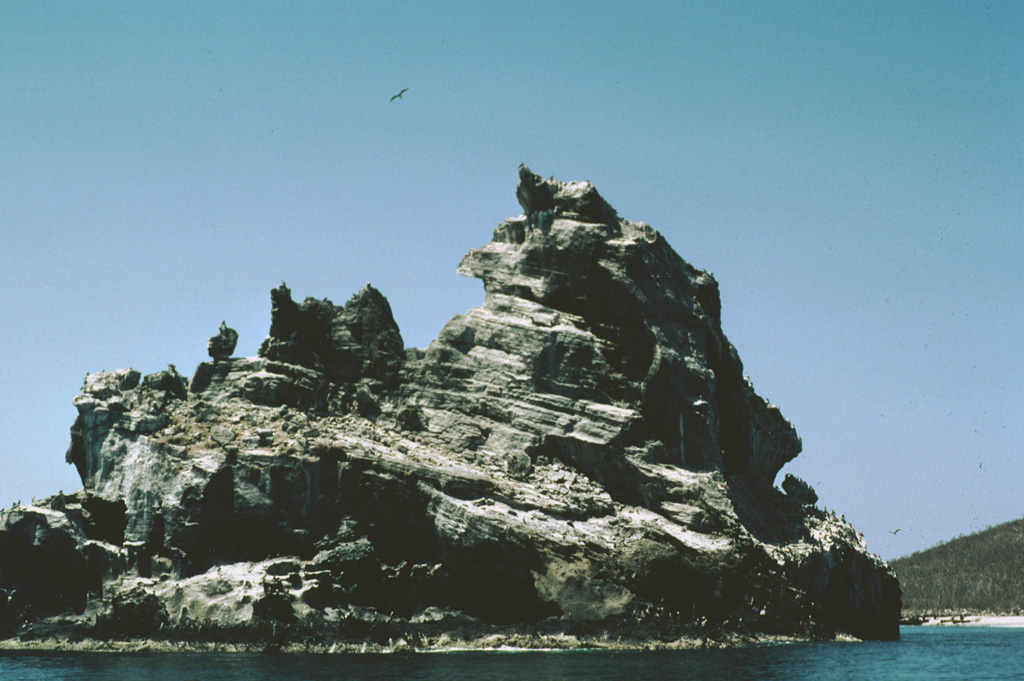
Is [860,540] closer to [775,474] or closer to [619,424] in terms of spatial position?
[775,474]

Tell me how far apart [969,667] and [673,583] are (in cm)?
1703

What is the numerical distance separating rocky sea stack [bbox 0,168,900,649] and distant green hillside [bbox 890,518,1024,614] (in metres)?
92.8

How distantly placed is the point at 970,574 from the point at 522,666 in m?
148

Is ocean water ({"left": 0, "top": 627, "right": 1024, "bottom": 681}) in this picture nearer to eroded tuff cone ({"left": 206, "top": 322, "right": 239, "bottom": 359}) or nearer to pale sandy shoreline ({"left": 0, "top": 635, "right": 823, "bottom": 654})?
pale sandy shoreline ({"left": 0, "top": 635, "right": 823, "bottom": 654})

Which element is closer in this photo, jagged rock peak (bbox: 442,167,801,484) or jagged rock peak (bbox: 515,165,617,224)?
jagged rock peak (bbox: 442,167,801,484)

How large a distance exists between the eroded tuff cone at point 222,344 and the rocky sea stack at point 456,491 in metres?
0.26

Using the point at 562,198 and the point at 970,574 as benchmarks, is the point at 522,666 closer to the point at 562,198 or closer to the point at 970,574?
the point at 562,198

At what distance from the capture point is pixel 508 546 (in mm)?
60719

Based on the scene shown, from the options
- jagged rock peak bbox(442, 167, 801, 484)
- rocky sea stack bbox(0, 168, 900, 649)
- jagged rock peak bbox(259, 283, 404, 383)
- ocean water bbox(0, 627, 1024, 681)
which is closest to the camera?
ocean water bbox(0, 627, 1024, 681)

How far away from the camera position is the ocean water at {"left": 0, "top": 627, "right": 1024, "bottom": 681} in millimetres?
45969

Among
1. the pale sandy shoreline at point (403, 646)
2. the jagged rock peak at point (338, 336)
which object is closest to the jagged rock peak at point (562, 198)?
the jagged rock peak at point (338, 336)

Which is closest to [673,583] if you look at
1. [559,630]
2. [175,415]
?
[559,630]

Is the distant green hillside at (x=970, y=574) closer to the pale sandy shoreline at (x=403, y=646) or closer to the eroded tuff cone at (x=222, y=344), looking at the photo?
the pale sandy shoreline at (x=403, y=646)

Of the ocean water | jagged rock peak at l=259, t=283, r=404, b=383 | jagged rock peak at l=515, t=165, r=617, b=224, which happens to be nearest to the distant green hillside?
the ocean water
